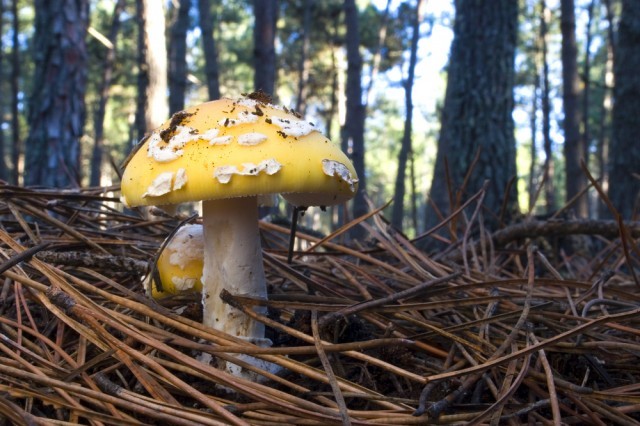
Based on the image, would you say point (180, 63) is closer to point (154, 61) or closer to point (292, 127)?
point (154, 61)

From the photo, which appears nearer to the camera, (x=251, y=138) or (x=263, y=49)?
(x=251, y=138)

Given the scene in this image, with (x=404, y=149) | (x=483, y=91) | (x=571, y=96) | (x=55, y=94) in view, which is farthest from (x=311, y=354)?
(x=404, y=149)

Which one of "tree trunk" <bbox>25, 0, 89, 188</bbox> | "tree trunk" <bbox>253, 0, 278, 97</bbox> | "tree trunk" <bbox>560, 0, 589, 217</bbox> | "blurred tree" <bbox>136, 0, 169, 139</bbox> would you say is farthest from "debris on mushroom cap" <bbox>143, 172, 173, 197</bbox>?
"tree trunk" <bbox>560, 0, 589, 217</bbox>

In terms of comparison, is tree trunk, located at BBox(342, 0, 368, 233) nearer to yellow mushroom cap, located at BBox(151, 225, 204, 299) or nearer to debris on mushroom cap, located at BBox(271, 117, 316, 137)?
yellow mushroom cap, located at BBox(151, 225, 204, 299)

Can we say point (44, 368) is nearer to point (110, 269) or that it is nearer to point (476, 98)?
point (110, 269)

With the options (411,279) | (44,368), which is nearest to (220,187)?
(44,368)

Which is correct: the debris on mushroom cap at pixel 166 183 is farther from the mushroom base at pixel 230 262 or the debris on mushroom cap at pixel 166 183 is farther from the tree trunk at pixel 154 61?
the tree trunk at pixel 154 61
